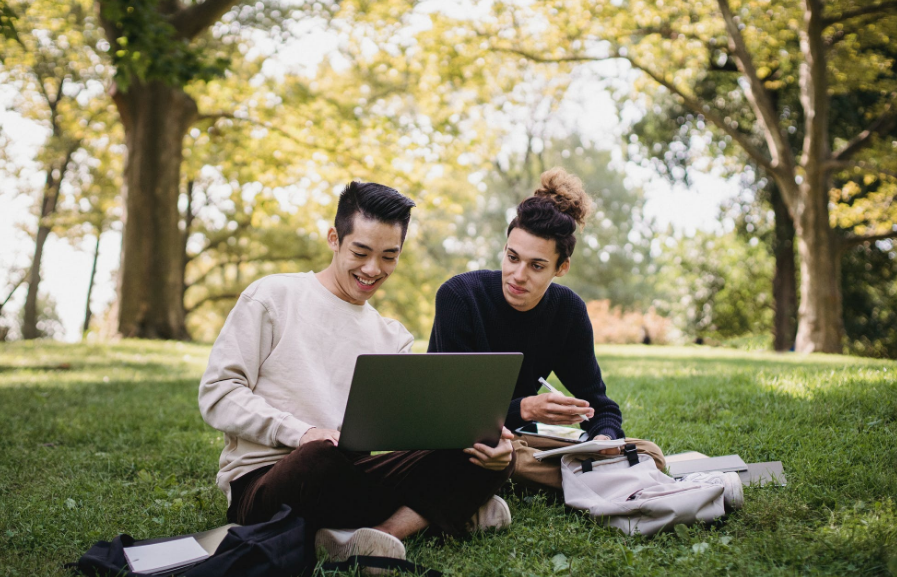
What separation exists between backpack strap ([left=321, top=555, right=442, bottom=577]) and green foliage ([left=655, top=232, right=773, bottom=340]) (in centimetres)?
2082

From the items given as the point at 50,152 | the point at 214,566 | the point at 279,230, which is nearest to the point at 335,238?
the point at 214,566

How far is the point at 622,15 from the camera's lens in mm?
13227

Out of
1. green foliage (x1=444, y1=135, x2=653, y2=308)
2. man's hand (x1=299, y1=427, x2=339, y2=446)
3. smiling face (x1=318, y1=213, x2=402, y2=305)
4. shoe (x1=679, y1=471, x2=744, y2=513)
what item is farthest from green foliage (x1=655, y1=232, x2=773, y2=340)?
man's hand (x1=299, y1=427, x2=339, y2=446)

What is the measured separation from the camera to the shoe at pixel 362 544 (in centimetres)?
254

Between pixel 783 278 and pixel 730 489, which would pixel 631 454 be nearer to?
pixel 730 489

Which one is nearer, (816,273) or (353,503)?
(353,503)

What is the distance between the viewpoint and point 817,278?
12812 mm

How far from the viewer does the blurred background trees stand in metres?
12.4

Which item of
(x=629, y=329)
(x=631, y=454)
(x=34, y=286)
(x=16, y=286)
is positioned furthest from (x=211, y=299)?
(x=631, y=454)

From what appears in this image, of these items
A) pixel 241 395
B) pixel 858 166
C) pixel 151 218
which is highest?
pixel 858 166

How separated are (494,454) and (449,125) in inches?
486

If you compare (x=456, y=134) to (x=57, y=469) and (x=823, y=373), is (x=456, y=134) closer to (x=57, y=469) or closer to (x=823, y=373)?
(x=823, y=373)

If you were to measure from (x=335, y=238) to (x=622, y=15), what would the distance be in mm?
11908

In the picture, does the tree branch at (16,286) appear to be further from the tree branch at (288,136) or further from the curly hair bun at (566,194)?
the curly hair bun at (566,194)
